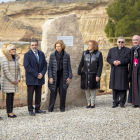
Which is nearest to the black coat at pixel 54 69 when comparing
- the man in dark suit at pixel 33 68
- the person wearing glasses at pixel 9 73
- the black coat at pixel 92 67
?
the man in dark suit at pixel 33 68

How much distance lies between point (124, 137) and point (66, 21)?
351cm

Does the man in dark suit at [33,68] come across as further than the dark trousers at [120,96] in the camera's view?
No

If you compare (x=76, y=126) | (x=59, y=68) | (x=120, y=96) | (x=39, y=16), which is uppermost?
(x=39, y=16)

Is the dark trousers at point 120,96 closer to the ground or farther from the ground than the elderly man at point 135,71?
closer to the ground

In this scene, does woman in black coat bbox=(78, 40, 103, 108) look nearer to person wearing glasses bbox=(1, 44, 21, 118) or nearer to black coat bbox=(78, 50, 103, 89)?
black coat bbox=(78, 50, 103, 89)

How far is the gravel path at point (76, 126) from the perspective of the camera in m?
3.66

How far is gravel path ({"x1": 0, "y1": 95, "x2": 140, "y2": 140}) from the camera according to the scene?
3.66 m

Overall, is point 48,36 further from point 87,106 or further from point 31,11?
point 31,11

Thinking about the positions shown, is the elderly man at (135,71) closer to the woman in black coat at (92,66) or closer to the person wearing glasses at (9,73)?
the woman in black coat at (92,66)

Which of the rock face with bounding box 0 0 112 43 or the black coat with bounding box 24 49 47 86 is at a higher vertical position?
the rock face with bounding box 0 0 112 43

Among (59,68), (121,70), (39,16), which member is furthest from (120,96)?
(39,16)

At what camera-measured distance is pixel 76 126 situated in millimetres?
4086

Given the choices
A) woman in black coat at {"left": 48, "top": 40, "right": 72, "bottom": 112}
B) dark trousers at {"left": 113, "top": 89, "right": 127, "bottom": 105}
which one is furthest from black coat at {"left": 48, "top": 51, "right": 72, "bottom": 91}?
dark trousers at {"left": 113, "top": 89, "right": 127, "bottom": 105}

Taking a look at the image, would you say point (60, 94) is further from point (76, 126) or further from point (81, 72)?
point (76, 126)
